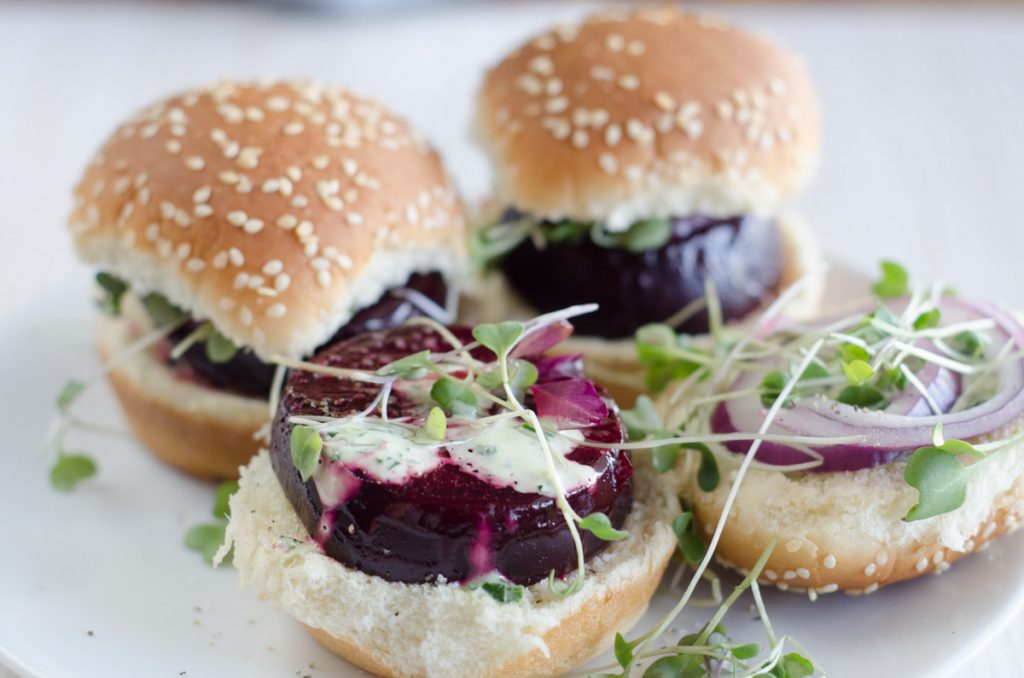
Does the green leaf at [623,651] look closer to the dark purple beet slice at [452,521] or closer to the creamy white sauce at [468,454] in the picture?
the dark purple beet slice at [452,521]

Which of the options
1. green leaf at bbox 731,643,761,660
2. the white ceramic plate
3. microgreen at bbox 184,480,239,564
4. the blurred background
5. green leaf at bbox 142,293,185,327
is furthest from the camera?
the blurred background

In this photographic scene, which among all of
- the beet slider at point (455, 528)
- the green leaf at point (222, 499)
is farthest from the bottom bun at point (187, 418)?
the beet slider at point (455, 528)

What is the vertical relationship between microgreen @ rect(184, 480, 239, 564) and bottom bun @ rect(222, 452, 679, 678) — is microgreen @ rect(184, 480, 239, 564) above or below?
below

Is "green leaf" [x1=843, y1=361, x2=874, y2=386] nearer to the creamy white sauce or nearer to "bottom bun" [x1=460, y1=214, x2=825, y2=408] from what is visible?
the creamy white sauce

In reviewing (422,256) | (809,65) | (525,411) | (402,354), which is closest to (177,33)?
(809,65)

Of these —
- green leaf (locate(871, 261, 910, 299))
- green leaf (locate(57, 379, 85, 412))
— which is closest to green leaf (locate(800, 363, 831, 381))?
green leaf (locate(871, 261, 910, 299))
